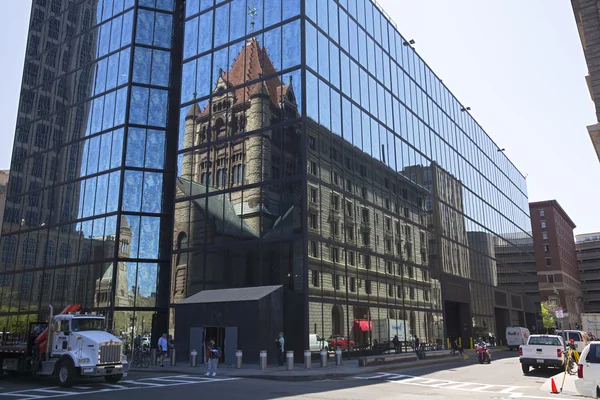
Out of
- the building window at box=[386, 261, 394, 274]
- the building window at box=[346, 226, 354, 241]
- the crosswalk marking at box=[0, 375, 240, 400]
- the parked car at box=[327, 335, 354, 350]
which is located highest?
the building window at box=[346, 226, 354, 241]

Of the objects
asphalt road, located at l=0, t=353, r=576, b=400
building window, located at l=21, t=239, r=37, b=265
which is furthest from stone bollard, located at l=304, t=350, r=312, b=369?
building window, located at l=21, t=239, r=37, b=265

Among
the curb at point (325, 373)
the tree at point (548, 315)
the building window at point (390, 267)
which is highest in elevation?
the building window at point (390, 267)

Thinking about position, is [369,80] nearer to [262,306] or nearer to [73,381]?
[262,306]

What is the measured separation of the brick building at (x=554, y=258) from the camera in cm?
11508

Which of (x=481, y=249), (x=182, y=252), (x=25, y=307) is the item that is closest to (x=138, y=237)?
(x=182, y=252)

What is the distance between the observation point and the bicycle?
29.6m

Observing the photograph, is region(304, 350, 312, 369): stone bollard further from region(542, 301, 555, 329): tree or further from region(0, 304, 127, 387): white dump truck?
region(542, 301, 555, 329): tree

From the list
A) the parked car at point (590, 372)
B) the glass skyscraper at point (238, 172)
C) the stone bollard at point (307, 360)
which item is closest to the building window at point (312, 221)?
the glass skyscraper at point (238, 172)

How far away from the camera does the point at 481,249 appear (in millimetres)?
59562

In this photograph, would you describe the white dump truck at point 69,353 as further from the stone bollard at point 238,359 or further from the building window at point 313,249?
the building window at point 313,249

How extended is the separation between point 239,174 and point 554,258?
352 feet

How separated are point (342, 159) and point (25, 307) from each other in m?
32.2

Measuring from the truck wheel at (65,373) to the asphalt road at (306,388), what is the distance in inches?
16.1

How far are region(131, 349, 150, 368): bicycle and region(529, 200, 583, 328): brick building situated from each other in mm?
105092
